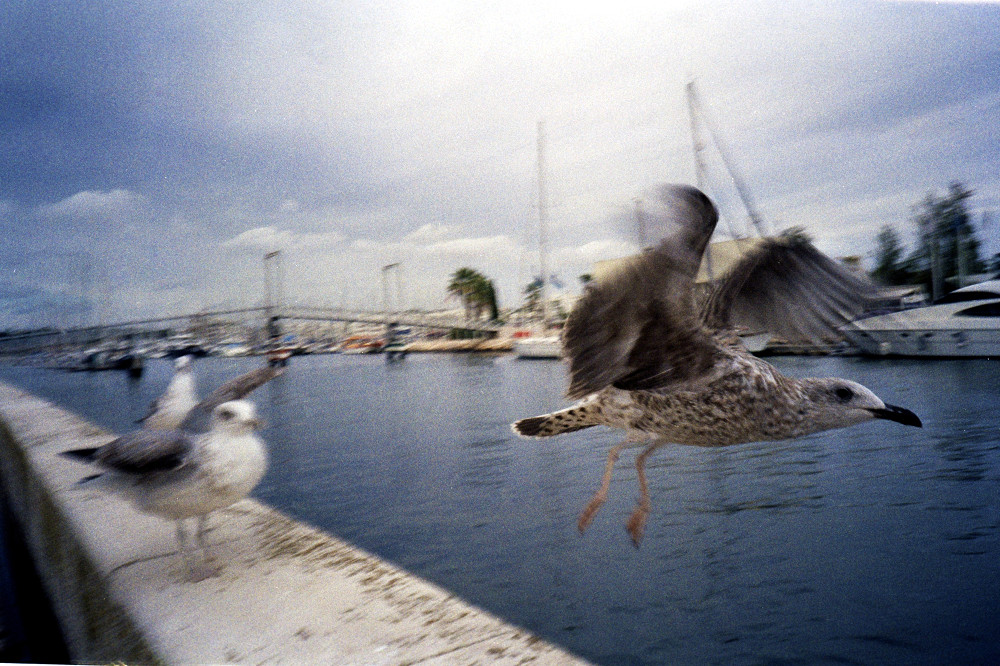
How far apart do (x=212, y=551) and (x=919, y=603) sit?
6.18ft

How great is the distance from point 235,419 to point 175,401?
1.92ft

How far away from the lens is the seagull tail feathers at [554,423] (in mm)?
1823

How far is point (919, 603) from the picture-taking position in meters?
1.66

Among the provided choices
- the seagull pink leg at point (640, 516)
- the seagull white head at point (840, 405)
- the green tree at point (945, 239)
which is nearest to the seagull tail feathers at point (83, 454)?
the seagull pink leg at point (640, 516)

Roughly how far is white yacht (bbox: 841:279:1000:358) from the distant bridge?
3.17 ft

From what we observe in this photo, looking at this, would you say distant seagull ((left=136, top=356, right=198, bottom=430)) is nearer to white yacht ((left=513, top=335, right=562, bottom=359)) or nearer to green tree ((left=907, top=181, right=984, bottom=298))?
white yacht ((left=513, top=335, right=562, bottom=359))

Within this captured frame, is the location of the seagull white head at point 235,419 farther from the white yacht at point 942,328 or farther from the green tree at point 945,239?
the green tree at point 945,239

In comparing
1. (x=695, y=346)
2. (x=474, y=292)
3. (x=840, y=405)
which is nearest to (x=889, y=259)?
(x=840, y=405)

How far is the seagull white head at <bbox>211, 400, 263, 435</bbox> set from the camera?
6.20 feet

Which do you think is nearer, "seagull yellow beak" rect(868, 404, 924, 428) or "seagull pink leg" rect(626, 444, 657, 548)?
"seagull yellow beak" rect(868, 404, 924, 428)

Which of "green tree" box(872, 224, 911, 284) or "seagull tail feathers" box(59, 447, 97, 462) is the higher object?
"green tree" box(872, 224, 911, 284)

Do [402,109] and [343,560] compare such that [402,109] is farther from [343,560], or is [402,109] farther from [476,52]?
[343,560]

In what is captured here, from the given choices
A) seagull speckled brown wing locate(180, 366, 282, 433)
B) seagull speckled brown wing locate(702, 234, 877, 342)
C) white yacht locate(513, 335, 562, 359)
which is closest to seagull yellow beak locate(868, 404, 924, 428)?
seagull speckled brown wing locate(702, 234, 877, 342)

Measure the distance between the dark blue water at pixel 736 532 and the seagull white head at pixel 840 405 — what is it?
24 centimetres
